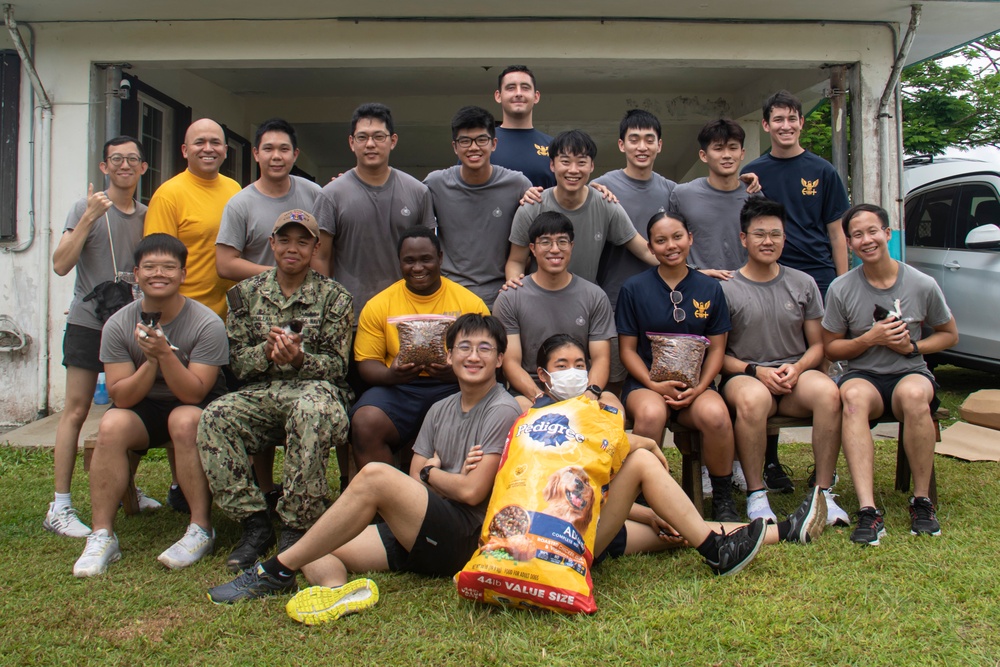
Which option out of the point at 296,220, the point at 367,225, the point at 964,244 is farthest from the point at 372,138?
the point at 964,244

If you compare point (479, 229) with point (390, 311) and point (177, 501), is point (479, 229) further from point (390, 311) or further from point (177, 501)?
point (177, 501)

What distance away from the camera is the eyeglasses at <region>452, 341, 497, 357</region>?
355 centimetres

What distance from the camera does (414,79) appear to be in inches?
393

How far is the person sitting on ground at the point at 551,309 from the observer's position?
13.9 ft

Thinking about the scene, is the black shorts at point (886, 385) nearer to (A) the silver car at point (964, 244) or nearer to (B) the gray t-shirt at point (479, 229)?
(B) the gray t-shirt at point (479, 229)

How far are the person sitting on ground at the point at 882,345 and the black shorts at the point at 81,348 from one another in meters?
3.99

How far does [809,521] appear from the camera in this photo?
372 cm

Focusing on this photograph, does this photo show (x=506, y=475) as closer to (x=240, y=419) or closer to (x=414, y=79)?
(x=240, y=419)

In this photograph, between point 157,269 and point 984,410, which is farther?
point 984,410

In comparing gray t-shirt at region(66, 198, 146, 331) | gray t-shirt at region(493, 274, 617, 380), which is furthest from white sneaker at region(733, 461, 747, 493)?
gray t-shirt at region(66, 198, 146, 331)

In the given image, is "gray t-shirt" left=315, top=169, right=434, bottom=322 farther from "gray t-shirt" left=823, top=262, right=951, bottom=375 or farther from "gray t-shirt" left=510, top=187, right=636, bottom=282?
"gray t-shirt" left=823, top=262, right=951, bottom=375

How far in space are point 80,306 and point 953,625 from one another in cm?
437

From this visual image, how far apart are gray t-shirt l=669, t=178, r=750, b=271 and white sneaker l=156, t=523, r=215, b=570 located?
3.12 metres

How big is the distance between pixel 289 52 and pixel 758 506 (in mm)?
5599
